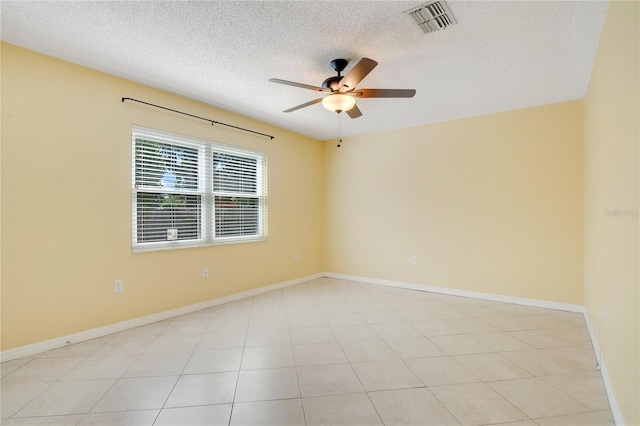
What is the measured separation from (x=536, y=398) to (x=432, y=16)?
8.58 feet

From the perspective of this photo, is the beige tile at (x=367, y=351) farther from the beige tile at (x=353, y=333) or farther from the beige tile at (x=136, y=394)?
the beige tile at (x=136, y=394)

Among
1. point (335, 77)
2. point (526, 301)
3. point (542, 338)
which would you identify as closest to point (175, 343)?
point (335, 77)

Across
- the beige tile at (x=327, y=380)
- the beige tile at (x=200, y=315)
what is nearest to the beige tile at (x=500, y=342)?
the beige tile at (x=327, y=380)

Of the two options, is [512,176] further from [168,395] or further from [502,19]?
[168,395]

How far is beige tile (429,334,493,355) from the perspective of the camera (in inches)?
101

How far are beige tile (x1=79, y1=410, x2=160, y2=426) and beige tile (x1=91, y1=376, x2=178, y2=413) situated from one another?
0.15ft

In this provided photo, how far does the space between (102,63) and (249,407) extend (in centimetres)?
316

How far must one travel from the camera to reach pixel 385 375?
2193 millimetres

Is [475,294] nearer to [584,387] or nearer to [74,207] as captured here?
A: [584,387]

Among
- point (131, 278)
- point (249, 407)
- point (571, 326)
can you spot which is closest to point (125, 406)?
point (249, 407)

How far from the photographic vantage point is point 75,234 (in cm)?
278

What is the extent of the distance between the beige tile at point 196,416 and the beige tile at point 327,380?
1.64 ft

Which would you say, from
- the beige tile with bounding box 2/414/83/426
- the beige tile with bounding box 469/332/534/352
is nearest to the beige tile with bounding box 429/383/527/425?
the beige tile with bounding box 469/332/534/352

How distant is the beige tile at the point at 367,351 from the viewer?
2475 millimetres
